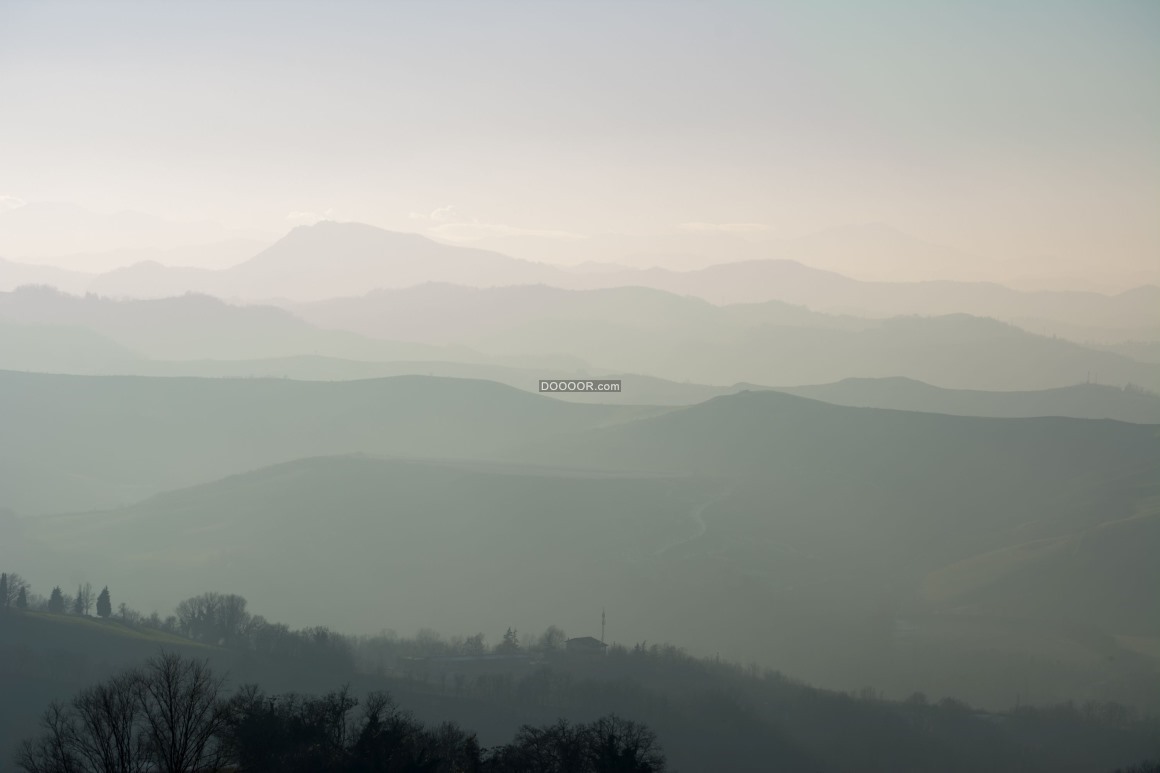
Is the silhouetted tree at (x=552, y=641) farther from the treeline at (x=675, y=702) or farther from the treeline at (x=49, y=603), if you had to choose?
the treeline at (x=49, y=603)

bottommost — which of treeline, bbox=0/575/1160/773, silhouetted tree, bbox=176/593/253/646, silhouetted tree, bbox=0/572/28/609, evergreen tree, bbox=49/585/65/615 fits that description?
treeline, bbox=0/575/1160/773

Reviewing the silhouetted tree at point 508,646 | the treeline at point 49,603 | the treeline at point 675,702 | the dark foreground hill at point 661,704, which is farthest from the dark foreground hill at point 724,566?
the treeline at point 49,603

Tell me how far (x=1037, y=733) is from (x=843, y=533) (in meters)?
79.1

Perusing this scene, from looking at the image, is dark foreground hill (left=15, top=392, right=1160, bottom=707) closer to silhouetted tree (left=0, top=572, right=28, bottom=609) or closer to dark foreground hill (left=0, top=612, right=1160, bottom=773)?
dark foreground hill (left=0, top=612, right=1160, bottom=773)


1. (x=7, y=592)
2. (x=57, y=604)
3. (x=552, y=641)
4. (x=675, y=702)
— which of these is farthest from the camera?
(x=552, y=641)

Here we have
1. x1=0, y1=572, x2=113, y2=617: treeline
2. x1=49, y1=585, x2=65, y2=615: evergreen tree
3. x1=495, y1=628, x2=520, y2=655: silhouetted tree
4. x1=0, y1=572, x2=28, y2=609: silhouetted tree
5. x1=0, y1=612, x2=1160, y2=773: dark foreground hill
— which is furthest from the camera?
x1=495, y1=628, x2=520, y2=655: silhouetted tree

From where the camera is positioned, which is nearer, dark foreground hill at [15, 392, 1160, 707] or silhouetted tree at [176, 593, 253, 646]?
silhouetted tree at [176, 593, 253, 646]

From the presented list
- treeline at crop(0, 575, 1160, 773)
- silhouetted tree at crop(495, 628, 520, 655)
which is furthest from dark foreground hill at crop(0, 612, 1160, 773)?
silhouetted tree at crop(495, 628, 520, 655)

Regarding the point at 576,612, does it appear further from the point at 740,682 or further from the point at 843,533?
the point at 843,533

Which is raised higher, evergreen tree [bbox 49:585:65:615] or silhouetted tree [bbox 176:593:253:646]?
evergreen tree [bbox 49:585:65:615]

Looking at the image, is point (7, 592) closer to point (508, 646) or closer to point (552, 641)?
point (508, 646)

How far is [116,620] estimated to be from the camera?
108375 millimetres

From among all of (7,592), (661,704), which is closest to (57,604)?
(7,592)

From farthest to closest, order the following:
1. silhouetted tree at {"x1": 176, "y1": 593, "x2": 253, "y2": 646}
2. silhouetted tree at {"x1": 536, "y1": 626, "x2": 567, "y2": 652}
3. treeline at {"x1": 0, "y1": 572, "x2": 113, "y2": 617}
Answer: silhouetted tree at {"x1": 536, "y1": 626, "x2": 567, "y2": 652} < silhouetted tree at {"x1": 176, "y1": 593, "x2": 253, "y2": 646} < treeline at {"x1": 0, "y1": 572, "x2": 113, "y2": 617}
